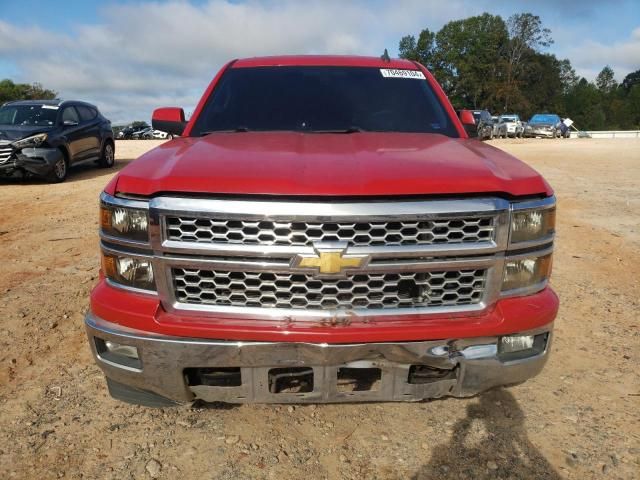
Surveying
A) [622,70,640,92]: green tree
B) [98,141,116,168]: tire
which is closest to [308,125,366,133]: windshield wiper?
[98,141,116,168]: tire

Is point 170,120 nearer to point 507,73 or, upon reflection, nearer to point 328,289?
point 328,289

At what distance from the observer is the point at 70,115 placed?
10703 millimetres

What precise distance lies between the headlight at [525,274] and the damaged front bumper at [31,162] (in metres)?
9.74

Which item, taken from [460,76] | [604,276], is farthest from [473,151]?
[460,76]

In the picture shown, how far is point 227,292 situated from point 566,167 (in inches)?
546

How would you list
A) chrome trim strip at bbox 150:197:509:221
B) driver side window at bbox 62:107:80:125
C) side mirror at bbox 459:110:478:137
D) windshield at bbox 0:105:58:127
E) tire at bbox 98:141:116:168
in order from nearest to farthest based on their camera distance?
1. chrome trim strip at bbox 150:197:509:221
2. side mirror at bbox 459:110:478:137
3. windshield at bbox 0:105:58:127
4. driver side window at bbox 62:107:80:125
5. tire at bbox 98:141:116:168

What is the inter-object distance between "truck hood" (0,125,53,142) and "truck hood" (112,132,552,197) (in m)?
8.52

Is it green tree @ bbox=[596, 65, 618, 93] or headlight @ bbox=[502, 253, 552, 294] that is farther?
green tree @ bbox=[596, 65, 618, 93]

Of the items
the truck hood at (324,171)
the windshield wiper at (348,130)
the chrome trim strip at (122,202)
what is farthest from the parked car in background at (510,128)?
the chrome trim strip at (122,202)

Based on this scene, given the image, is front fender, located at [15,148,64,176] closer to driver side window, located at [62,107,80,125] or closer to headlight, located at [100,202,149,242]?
driver side window, located at [62,107,80,125]

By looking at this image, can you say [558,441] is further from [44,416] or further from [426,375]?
[44,416]

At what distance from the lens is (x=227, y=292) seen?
196 cm

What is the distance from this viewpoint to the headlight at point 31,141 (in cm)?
922

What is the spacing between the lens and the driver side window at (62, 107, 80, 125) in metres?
10.4
